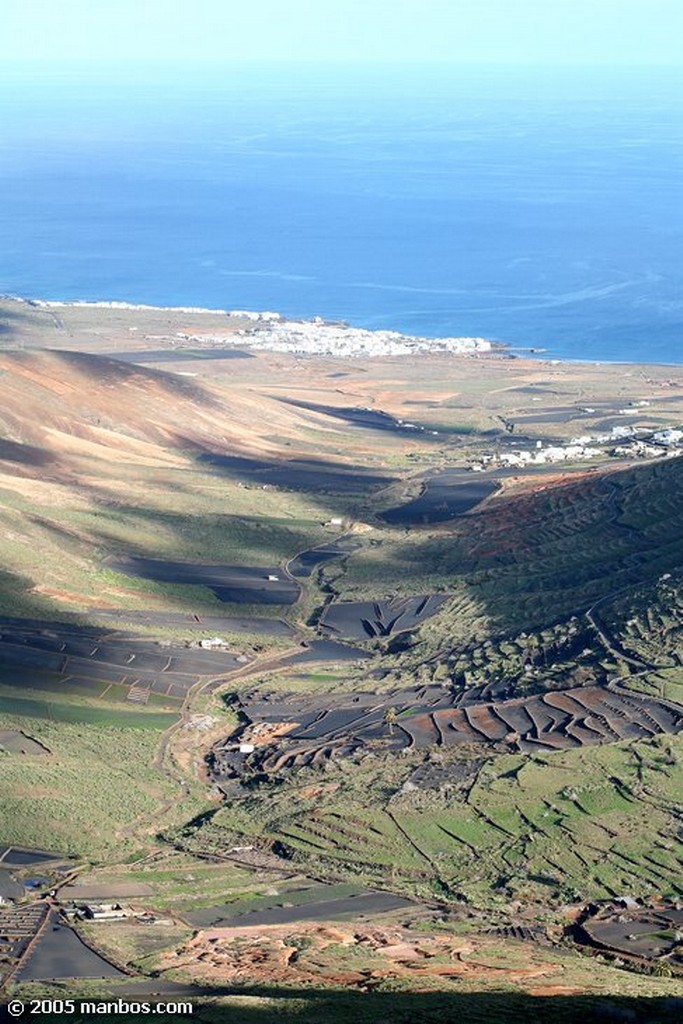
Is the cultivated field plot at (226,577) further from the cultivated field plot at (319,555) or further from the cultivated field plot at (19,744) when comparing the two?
the cultivated field plot at (19,744)

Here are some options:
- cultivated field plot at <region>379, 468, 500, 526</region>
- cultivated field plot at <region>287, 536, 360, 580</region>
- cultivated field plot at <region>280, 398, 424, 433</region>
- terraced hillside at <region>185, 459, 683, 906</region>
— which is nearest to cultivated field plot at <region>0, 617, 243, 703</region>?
terraced hillside at <region>185, 459, 683, 906</region>

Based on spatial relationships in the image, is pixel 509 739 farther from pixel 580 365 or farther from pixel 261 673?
pixel 580 365

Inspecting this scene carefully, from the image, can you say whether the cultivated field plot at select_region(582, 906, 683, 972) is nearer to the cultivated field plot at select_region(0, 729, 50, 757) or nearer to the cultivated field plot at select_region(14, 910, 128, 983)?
the cultivated field plot at select_region(14, 910, 128, 983)

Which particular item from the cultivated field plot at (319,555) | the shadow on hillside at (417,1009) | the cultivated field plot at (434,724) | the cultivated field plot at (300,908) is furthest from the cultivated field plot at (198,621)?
the shadow on hillside at (417,1009)

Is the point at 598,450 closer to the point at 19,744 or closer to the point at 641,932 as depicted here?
the point at 19,744

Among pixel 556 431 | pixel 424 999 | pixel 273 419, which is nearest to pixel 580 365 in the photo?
pixel 556 431

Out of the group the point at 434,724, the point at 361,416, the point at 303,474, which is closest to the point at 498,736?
the point at 434,724
